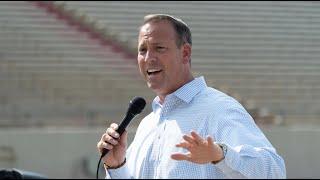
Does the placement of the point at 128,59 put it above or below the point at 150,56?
below

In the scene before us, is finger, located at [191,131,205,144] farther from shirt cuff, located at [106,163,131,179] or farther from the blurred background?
the blurred background

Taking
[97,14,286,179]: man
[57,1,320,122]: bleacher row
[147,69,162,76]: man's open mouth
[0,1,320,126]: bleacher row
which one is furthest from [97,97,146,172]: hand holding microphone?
[57,1,320,122]: bleacher row

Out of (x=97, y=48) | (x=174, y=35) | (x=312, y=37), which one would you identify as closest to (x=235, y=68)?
(x=312, y=37)

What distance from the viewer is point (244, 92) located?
1222 cm

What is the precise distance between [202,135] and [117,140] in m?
0.27

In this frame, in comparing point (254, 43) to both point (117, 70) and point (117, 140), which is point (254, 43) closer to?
point (117, 70)

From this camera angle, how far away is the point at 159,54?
245cm

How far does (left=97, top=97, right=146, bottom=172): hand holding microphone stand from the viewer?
236 cm

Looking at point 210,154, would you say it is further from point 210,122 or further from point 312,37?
point 312,37

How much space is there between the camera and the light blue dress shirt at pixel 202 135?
2.12 metres

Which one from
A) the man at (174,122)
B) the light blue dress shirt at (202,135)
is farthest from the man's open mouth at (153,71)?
the light blue dress shirt at (202,135)

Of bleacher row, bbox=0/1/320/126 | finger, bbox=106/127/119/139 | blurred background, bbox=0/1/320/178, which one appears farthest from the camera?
bleacher row, bbox=0/1/320/126

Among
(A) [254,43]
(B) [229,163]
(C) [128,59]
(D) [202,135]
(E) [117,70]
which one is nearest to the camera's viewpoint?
(B) [229,163]

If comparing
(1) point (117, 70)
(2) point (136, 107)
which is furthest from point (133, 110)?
(1) point (117, 70)
